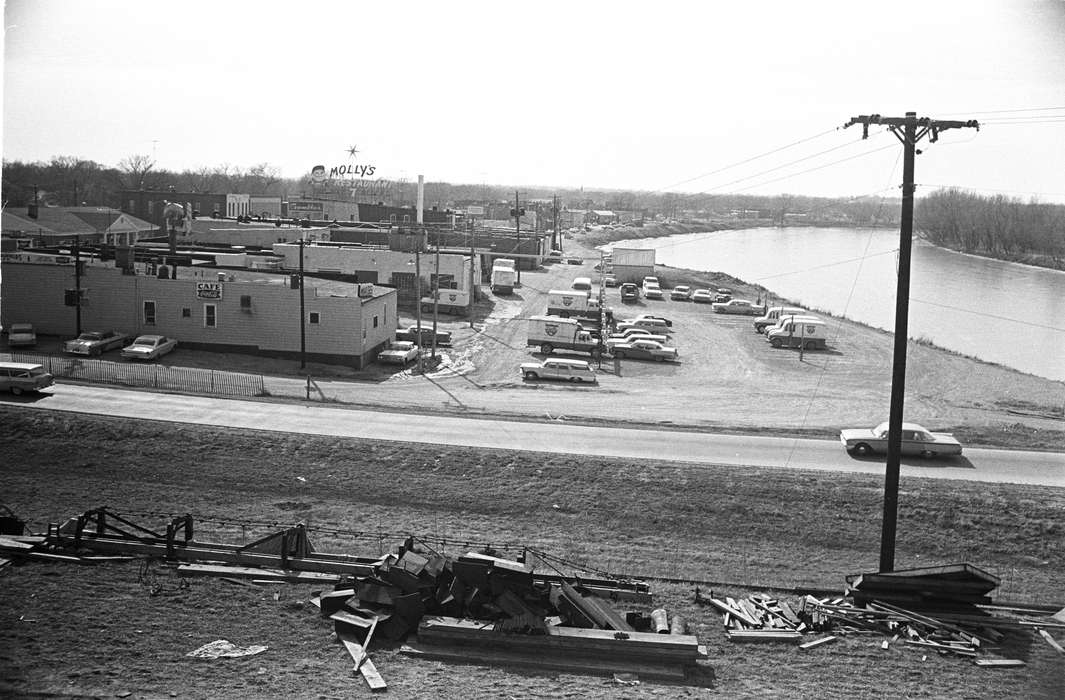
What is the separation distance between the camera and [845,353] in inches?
1067

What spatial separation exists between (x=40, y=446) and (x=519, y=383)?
33.7ft

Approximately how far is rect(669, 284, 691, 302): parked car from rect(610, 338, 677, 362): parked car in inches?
Answer: 577

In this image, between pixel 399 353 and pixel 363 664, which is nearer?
pixel 363 664

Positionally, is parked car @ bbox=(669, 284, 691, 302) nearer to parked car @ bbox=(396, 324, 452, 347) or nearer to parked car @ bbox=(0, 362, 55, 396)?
parked car @ bbox=(396, 324, 452, 347)

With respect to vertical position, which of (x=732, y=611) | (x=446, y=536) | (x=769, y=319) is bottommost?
(x=446, y=536)

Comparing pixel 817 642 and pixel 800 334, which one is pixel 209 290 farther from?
pixel 817 642

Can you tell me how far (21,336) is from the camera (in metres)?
21.0

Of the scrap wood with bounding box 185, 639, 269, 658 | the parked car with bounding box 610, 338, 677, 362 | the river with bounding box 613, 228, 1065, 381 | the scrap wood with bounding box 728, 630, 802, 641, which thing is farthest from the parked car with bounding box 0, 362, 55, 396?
the river with bounding box 613, 228, 1065, 381

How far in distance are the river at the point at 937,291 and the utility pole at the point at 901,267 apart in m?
19.9

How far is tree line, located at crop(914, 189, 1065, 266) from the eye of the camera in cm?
5950

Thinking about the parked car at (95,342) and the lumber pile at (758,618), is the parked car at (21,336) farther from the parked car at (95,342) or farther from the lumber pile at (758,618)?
the lumber pile at (758,618)

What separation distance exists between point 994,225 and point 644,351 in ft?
155

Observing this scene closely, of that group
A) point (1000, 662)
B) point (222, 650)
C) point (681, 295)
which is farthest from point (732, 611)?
point (681, 295)

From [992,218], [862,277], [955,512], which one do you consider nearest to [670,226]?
[992,218]
